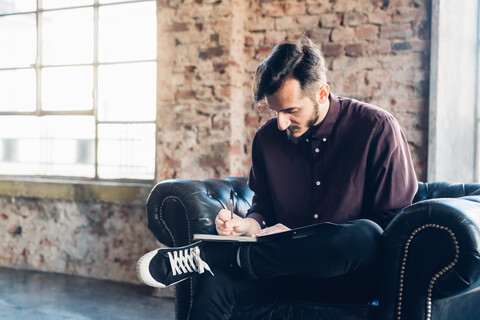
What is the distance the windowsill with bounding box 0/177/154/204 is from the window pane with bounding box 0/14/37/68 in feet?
3.24

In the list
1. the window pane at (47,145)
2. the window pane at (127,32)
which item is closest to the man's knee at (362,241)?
the window pane at (127,32)

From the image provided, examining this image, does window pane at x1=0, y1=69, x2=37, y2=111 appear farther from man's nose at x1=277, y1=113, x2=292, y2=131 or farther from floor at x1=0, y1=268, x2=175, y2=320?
man's nose at x1=277, y1=113, x2=292, y2=131

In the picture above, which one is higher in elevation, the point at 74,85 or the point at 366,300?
the point at 74,85

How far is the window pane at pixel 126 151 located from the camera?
13.0 ft

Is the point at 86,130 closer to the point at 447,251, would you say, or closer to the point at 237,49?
the point at 237,49

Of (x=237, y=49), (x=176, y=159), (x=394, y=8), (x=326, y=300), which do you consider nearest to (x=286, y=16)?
(x=237, y=49)

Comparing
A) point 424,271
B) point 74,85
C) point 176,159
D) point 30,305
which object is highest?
point 74,85

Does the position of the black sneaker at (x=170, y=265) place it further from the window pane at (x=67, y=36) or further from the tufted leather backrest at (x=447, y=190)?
the window pane at (x=67, y=36)

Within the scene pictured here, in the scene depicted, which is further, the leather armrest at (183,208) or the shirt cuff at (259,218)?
the leather armrest at (183,208)

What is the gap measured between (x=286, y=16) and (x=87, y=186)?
1.94 m

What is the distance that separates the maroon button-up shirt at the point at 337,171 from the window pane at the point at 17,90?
2763mm

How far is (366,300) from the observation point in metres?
1.78

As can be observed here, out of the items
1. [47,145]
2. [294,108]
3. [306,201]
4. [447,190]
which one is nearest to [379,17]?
[447,190]

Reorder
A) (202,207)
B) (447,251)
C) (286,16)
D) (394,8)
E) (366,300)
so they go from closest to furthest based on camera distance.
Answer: (447,251)
(366,300)
(202,207)
(394,8)
(286,16)
